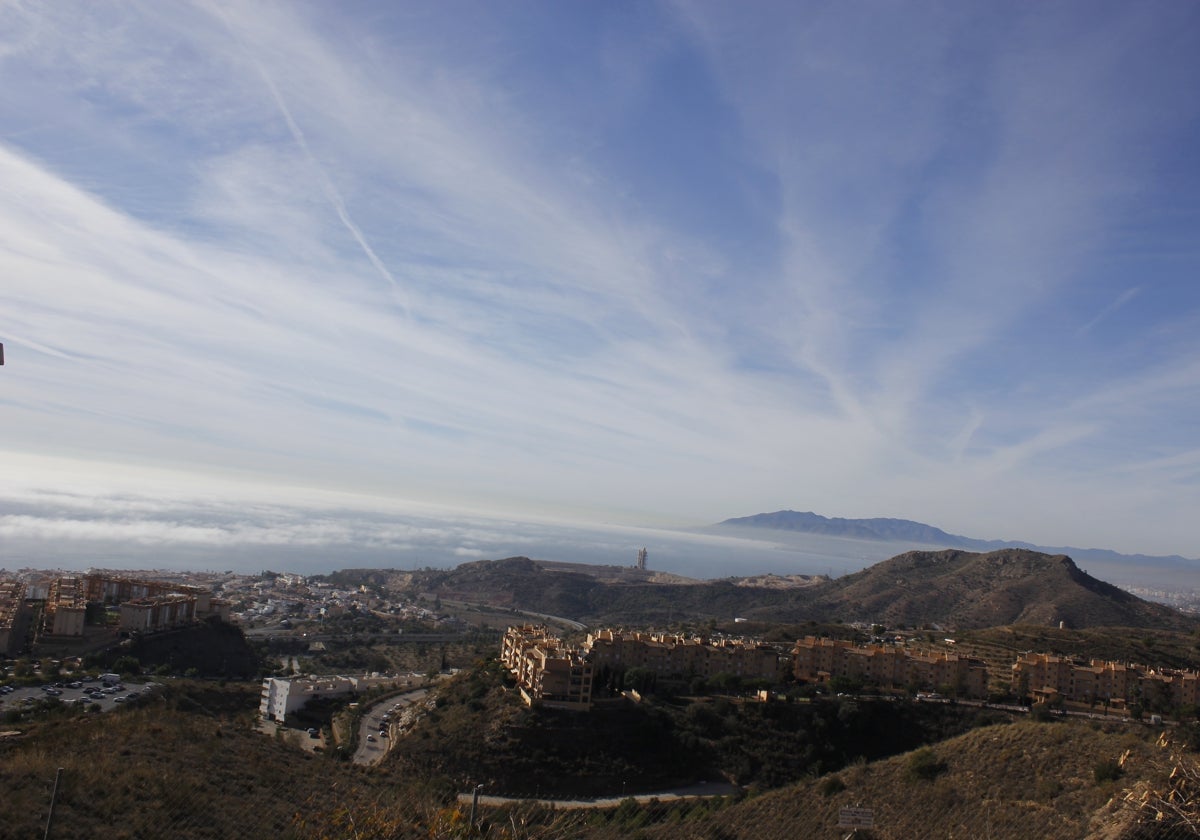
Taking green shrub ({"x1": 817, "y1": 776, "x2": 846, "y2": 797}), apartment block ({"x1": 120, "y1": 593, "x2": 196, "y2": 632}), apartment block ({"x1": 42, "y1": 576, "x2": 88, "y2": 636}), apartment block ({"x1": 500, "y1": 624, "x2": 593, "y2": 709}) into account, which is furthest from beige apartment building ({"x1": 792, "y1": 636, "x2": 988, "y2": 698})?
apartment block ({"x1": 42, "y1": 576, "x2": 88, "y2": 636})

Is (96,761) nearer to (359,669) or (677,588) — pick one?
(359,669)

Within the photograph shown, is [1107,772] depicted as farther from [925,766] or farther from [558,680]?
[558,680]

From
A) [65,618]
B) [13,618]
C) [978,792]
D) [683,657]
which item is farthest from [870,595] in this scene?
[13,618]

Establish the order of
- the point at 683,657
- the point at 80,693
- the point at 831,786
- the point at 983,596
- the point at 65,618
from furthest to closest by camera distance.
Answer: the point at 983,596
the point at 65,618
the point at 683,657
the point at 80,693
the point at 831,786

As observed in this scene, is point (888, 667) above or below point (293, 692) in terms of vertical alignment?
above

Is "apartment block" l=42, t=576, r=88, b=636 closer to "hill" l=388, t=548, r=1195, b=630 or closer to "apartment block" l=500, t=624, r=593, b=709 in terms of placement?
"apartment block" l=500, t=624, r=593, b=709

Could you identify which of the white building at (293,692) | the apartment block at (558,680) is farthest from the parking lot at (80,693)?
the apartment block at (558,680)
